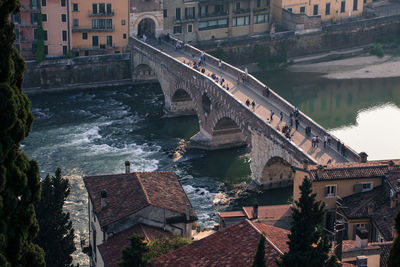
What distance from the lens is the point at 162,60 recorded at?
3893 inches

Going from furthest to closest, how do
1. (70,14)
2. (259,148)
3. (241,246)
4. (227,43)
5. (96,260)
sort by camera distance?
1. (227,43)
2. (70,14)
3. (259,148)
4. (96,260)
5. (241,246)

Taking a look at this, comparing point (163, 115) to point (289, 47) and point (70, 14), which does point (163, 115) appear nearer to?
point (70, 14)

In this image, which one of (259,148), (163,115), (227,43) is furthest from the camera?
(227,43)

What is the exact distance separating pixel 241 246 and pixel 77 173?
36.9 metres

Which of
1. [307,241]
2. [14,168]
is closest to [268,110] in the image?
[307,241]

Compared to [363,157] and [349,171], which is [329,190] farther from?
[363,157]

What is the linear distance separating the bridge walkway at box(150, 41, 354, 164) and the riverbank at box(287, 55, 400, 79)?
75.0 feet

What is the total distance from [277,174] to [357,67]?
1798 inches

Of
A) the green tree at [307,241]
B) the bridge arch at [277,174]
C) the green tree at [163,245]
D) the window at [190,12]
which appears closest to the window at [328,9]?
the window at [190,12]

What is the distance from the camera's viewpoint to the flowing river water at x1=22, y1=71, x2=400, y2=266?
7775cm

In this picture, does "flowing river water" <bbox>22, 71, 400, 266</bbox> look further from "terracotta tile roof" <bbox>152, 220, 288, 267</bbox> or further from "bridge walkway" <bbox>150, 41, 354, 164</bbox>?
"terracotta tile roof" <bbox>152, 220, 288, 267</bbox>

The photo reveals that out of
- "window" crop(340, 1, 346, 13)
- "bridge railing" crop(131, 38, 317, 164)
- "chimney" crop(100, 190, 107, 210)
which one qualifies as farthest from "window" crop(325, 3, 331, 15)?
"chimney" crop(100, 190, 107, 210)

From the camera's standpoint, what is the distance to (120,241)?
49.6m

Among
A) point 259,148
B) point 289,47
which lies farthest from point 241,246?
point 289,47
